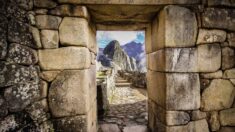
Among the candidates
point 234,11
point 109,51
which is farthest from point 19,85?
point 109,51

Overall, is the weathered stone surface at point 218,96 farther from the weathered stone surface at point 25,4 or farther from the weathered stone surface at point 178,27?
the weathered stone surface at point 25,4

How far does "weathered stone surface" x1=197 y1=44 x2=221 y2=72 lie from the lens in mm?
2641

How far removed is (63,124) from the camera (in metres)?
2.47

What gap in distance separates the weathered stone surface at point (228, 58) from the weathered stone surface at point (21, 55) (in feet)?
8.45

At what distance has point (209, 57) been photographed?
105 inches

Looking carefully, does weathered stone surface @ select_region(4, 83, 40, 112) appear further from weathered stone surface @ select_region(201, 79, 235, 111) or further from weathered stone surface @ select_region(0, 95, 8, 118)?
weathered stone surface @ select_region(201, 79, 235, 111)

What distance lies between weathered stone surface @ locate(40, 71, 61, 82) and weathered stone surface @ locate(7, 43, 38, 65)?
18cm

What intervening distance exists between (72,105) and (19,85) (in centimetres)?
71

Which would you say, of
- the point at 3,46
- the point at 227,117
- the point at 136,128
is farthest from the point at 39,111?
the point at 227,117

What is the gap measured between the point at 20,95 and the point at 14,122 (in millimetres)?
284

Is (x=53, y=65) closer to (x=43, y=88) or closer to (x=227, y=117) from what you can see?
(x=43, y=88)

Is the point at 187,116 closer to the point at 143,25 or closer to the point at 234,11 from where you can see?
the point at 234,11

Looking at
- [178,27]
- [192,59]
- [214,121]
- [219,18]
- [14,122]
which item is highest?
[219,18]

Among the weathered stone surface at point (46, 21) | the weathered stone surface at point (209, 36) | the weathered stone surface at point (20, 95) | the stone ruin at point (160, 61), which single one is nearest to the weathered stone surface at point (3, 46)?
the stone ruin at point (160, 61)
